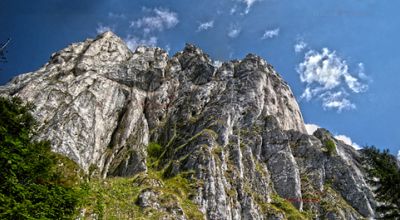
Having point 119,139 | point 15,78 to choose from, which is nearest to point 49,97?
point 119,139

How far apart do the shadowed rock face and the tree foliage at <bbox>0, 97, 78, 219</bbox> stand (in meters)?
36.1

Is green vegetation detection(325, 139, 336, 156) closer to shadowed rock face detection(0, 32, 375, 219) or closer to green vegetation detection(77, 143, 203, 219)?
shadowed rock face detection(0, 32, 375, 219)

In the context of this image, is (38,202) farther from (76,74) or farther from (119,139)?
(76,74)

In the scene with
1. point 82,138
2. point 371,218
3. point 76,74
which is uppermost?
Answer: point 76,74

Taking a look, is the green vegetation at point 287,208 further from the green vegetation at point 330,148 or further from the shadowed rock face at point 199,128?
the green vegetation at point 330,148

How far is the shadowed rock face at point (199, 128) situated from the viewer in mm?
75500

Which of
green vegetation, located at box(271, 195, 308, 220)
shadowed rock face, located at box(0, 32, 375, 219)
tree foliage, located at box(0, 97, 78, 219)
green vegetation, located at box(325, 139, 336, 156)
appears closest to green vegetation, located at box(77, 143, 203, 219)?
shadowed rock face, located at box(0, 32, 375, 219)

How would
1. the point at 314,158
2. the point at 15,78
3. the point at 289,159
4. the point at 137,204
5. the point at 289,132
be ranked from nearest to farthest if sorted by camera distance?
the point at 137,204 → the point at 289,159 → the point at 314,158 → the point at 289,132 → the point at 15,78

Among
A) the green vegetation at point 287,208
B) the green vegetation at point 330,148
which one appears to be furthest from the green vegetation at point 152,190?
the green vegetation at point 330,148

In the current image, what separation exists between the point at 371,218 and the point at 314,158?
21235 mm

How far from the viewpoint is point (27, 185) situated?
21.5 metres

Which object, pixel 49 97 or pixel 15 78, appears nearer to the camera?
pixel 49 97

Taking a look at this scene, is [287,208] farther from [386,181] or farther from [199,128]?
[386,181]

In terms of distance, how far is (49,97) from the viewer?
311 ft
